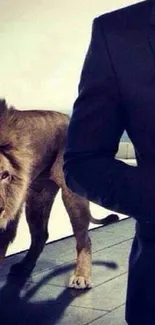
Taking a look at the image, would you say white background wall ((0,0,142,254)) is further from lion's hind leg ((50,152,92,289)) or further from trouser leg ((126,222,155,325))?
trouser leg ((126,222,155,325))

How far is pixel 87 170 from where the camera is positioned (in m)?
0.78

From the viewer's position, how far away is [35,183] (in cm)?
272

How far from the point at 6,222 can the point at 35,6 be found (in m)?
0.89

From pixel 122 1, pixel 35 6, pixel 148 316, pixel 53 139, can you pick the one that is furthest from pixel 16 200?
pixel 148 316

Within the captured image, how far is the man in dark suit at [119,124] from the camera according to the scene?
0.77 m

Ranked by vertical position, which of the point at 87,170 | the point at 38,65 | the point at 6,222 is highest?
the point at 87,170

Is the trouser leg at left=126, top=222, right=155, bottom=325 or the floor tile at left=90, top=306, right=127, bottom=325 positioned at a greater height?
the trouser leg at left=126, top=222, right=155, bottom=325

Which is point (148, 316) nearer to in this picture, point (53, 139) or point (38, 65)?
point (53, 139)

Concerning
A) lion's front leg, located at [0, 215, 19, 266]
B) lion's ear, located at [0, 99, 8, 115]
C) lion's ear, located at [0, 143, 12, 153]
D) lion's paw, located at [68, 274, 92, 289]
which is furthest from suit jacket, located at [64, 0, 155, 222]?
lion's paw, located at [68, 274, 92, 289]

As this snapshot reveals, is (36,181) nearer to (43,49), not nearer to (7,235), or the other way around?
(7,235)

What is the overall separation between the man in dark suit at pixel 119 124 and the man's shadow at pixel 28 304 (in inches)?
60.3

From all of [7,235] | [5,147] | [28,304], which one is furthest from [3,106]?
[28,304]

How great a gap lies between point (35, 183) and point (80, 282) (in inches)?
15.9

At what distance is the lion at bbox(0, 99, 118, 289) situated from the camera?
7.88 ft
